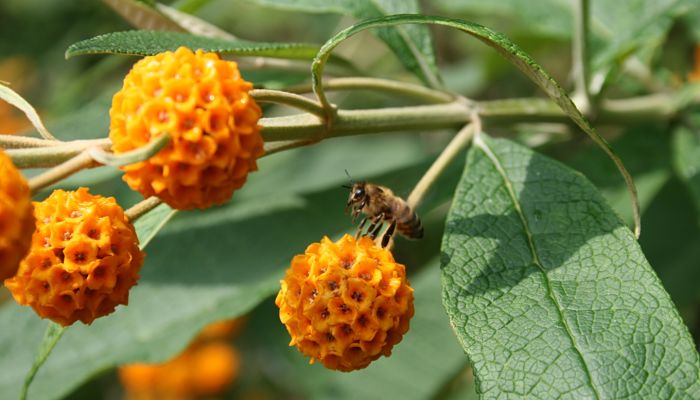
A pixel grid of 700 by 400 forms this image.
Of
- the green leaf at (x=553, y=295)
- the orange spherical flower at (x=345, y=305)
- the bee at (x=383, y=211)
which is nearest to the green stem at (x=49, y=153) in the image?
the orange spherical flower at (x=345, y=305)

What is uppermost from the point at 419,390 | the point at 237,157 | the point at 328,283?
the point at 237,157

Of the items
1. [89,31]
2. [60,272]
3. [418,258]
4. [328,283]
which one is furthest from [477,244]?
[89,31]

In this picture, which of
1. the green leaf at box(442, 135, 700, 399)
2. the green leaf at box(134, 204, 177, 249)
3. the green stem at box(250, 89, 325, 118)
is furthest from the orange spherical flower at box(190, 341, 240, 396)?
the green stem at box(250, 89, 325, 118)

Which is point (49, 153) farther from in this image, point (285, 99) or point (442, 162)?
point (442, 162)

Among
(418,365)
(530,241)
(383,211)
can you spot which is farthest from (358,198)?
(418,365)

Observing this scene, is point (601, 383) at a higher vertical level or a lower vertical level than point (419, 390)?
higher

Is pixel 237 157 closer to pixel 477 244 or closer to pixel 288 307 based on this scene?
pixel 288 307

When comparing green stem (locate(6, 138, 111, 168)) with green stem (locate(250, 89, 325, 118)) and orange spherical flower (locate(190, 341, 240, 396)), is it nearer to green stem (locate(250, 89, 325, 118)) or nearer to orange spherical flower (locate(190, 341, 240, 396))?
green stem (locate(250, 89, 325, 118))
